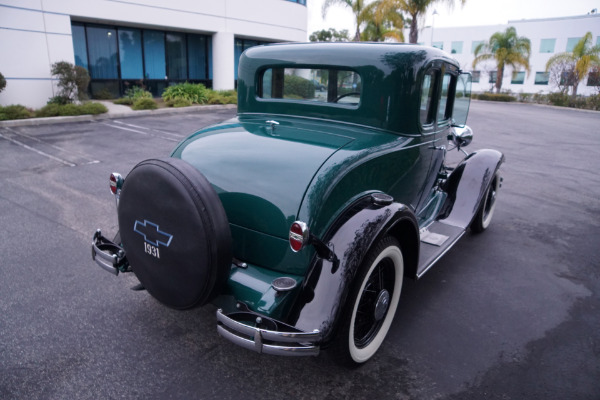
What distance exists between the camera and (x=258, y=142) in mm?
2760

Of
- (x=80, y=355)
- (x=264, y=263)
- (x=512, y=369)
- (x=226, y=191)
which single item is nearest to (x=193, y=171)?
(x=226, y=191)

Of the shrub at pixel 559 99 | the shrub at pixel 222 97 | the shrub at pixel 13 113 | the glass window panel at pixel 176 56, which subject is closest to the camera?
the shrub at pixel 13 113

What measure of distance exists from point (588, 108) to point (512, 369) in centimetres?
2976

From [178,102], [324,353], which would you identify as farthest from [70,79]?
[324,353]

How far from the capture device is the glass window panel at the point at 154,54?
17.2 m

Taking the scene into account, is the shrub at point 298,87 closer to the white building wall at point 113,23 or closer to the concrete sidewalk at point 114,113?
the concrete sidewalk at point 114,113

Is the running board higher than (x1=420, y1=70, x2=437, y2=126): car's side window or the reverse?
the reverse

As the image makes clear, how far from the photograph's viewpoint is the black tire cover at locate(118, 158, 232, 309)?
206 cm

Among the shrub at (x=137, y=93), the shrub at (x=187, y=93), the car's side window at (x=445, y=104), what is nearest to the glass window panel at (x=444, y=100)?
the car's side window at (x=445, y=104)

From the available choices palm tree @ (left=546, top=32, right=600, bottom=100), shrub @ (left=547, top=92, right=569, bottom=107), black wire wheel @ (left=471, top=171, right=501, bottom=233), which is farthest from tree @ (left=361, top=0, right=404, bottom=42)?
black wire wheel @ (left=471, top=171, right=501, bottom=233)

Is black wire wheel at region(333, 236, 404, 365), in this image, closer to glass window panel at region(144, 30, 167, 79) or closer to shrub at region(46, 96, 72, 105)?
shrub at region(46, 96, 72, 105)

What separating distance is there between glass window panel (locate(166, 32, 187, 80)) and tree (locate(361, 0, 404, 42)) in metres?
10.5

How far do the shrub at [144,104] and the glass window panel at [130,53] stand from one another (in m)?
3.56

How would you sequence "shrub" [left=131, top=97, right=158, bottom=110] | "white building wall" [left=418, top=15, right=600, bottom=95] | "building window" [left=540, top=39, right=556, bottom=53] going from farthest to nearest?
1. "building window" [left=540, top=39, right=556, bottom=53]
2. "white building wall" [left=418, top=15, right=600, bottom=95]
3. "shrub" [left=131, top=97, right=158, bottom=110]
